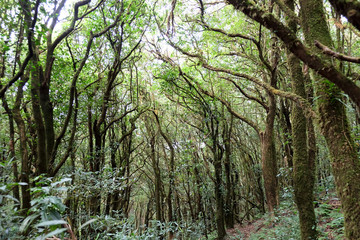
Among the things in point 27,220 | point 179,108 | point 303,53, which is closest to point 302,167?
point 303,53

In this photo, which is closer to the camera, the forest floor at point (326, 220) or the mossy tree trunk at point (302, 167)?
the mossy tree trunk at point (302, 167)

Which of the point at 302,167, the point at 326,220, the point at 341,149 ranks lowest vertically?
the point at 326,220

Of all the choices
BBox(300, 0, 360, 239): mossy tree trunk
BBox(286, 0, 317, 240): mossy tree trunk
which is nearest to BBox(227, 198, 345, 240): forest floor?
BBox(286, 0, 317, 240): mossy tree trunk

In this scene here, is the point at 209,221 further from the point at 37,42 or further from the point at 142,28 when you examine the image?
the point at 37,42

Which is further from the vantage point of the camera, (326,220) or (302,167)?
(326,220)

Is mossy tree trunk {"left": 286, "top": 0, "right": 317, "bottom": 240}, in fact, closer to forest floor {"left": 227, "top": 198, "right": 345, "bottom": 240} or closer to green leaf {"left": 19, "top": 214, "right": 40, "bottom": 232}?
forest floor {"left": 227, "top": 198, "right": 345, "bottom": 240}

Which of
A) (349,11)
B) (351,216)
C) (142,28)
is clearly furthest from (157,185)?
(349,11)

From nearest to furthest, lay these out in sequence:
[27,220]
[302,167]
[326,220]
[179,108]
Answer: [27,220]
[302,167]
[326,220]
[179,108]

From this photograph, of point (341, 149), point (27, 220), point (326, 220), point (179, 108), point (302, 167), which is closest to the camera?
point (27, 220)

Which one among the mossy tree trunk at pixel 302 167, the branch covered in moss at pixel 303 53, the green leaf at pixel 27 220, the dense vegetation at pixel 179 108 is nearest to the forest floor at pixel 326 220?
the dense vegetation at pixel 179 108

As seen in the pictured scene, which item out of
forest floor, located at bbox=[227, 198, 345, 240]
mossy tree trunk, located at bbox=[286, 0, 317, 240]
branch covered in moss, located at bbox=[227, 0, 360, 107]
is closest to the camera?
branch covered in moss, located at bbox=[227, 0, 360, 107]

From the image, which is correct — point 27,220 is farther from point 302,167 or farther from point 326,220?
point 326,220

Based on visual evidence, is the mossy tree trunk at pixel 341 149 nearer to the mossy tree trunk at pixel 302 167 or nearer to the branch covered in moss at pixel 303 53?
the branch covered in moss at pixel 303 53

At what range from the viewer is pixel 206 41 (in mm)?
9109
